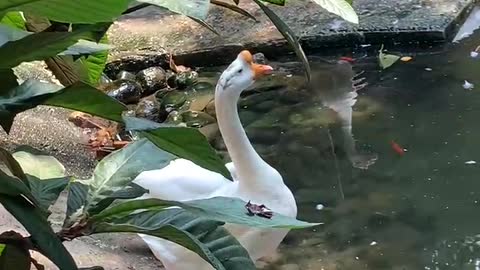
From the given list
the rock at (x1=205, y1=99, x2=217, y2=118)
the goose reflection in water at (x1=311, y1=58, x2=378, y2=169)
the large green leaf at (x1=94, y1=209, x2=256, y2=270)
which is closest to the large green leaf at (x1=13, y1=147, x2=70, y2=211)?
the large green leaf at (x1=94, y1=209, x2=256, y2=270)

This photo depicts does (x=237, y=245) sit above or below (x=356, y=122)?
above

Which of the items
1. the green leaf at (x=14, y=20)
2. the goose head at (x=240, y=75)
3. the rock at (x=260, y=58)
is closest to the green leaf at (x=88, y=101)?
the green leaf at (x=14, y=20)

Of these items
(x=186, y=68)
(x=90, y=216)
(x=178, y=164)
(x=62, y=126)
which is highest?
(x=90, y=216)

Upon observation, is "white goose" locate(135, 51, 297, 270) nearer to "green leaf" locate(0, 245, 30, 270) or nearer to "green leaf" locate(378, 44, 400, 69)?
"green leaf" locate(0, 245, 30, 270)

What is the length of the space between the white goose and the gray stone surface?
1868 millimetres

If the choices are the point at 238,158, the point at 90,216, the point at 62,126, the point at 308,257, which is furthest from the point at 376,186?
the point at 90,216

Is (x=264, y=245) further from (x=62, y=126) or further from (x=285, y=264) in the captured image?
(x=62, y=126)

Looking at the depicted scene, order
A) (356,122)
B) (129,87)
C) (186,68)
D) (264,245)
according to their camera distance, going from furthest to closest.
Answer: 1. (186,68)
2. (129,87)
3. (356,122)
4. (264,245)

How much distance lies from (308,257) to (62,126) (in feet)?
3.51

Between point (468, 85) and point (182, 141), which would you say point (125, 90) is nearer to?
point (468, 85)

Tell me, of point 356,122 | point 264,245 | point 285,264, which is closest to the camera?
point 264,245

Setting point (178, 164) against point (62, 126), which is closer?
point (178, 164)

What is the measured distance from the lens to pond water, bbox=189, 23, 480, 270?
2826 mm

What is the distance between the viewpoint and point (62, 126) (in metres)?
3.26
